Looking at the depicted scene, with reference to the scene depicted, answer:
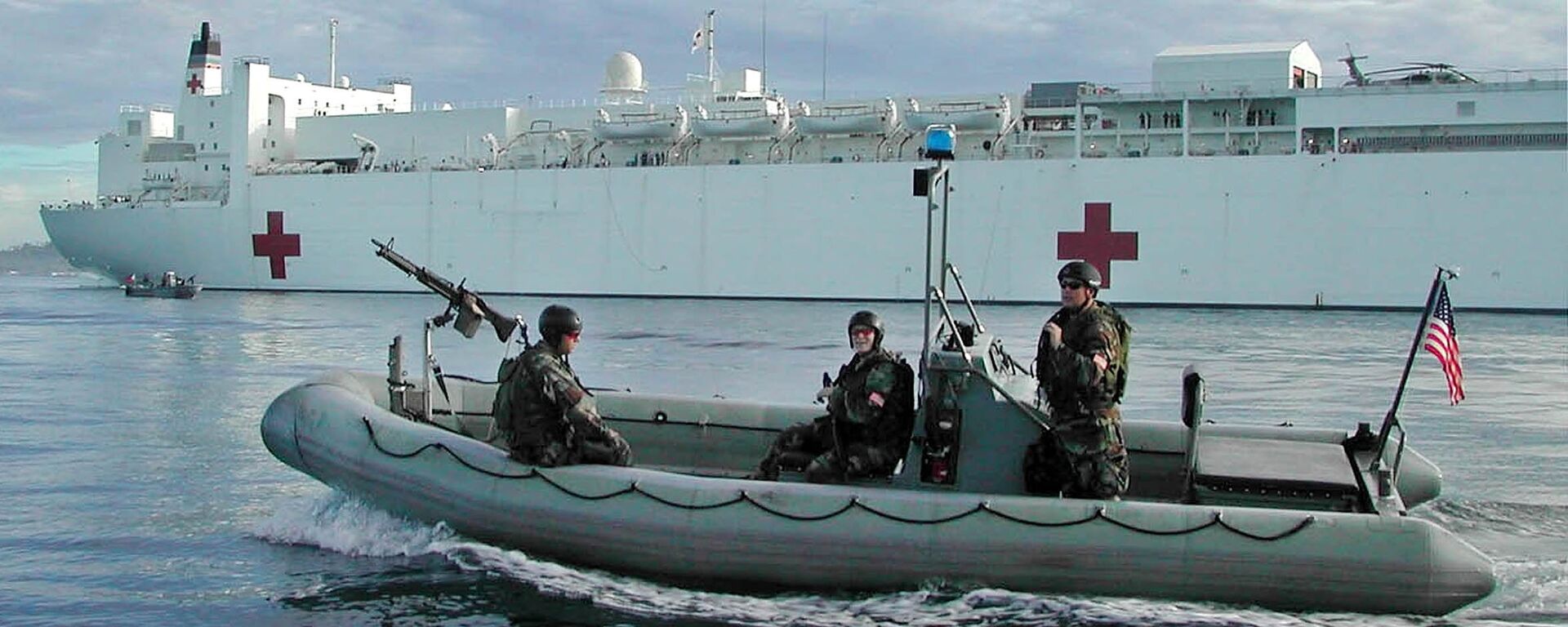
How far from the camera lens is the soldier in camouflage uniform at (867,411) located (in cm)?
448

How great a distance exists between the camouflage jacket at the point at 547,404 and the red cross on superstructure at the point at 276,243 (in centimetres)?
2173

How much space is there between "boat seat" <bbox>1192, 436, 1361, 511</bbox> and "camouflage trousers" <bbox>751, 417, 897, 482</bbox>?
97cm

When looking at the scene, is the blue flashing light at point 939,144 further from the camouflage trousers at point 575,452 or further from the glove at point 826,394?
the camouflage trousers at point 575,452

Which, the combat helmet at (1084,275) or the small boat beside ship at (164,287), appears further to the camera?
the small boat beside ship at (164,287)

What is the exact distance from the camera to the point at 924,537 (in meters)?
4.30

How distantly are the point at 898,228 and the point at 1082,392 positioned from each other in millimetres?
16798

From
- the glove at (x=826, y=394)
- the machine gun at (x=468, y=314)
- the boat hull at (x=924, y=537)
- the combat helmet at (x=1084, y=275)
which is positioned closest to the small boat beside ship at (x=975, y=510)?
the boat hull at (x=924, y=537)

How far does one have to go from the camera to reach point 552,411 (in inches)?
185

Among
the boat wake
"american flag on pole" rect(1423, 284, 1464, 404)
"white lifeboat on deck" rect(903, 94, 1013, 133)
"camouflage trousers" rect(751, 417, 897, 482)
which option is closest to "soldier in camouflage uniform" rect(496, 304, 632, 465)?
the boat wake

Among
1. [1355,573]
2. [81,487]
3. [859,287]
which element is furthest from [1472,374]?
[859,287]

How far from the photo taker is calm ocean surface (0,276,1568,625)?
432cm

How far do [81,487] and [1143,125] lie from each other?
1648 cm

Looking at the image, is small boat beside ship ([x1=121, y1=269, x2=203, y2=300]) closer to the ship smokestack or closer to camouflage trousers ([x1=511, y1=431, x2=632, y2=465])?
the ship smokestack

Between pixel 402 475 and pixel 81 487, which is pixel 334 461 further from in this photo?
pixel 81 487
